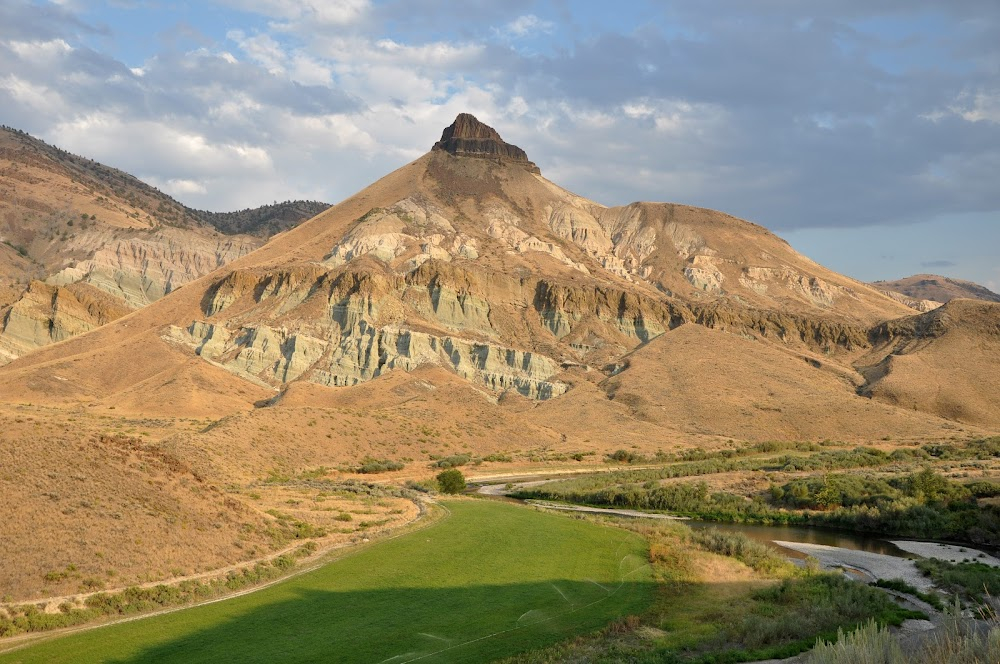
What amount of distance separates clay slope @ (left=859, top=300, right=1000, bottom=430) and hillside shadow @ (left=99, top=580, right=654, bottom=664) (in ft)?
299

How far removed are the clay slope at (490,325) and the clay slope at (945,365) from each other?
5.38 metres

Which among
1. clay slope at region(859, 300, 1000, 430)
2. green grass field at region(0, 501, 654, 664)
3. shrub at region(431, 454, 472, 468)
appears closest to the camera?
green grass field at region(0, 501, 654, 664)

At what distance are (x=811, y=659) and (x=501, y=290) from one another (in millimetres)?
128263

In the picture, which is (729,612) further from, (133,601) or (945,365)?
(945,365)

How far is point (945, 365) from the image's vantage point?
10888cm

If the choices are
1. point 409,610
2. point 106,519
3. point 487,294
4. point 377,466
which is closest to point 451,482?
point 377,466

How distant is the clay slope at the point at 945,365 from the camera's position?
98812 mm

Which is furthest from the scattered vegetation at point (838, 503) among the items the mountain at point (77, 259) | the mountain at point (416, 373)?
the mountain at point (77, 259)

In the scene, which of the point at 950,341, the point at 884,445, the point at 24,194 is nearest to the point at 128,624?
the point at 884,445

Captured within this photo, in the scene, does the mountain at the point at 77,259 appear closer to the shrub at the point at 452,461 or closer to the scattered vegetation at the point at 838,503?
the shrub at the point at 452,461

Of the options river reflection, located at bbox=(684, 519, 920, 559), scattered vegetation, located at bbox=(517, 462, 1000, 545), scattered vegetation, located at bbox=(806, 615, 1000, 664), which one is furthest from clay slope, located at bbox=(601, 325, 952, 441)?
scattered vegetation, located at bbox=(806, 615, 1000, 664)

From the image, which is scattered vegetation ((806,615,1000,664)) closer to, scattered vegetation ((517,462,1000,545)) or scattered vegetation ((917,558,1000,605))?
scattered vegetation ((917,558,1000,605))

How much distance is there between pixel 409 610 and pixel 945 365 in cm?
10963

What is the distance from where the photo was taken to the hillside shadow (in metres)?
15.8
